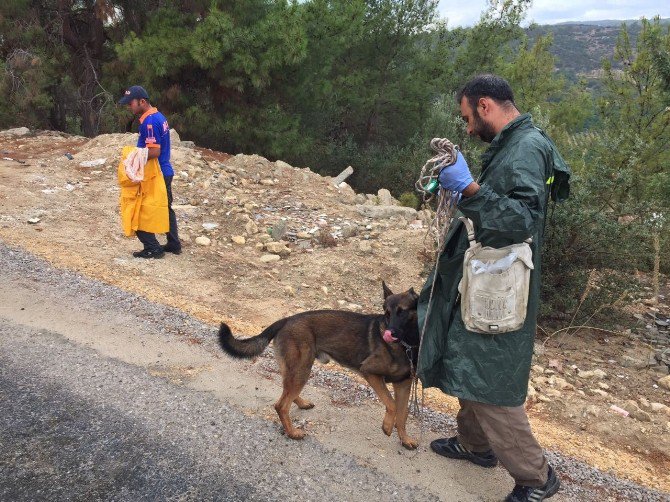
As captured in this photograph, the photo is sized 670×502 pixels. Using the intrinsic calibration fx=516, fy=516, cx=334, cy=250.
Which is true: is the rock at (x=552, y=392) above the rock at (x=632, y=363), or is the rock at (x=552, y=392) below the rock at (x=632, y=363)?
above

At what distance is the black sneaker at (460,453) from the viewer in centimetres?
308

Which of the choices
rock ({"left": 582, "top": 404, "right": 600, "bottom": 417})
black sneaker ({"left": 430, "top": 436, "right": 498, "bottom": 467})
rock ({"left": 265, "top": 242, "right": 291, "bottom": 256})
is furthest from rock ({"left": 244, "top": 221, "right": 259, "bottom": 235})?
black sneaker ({"left": 430, "top": 436, "right": 498, "bottom": 467})

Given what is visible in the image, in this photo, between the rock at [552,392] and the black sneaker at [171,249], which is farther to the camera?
the black sneaker at [171,249]

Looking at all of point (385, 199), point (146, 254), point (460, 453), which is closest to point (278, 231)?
point (146, 254)

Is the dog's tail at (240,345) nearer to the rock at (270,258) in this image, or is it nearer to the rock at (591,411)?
the rock at (591,411)

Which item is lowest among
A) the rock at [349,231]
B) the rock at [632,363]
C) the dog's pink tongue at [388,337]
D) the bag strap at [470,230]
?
the rock at [632,363]

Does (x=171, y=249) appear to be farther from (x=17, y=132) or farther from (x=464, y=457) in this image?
(x=17, y=132)

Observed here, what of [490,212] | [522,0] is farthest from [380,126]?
[490,212]

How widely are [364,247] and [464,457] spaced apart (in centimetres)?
511

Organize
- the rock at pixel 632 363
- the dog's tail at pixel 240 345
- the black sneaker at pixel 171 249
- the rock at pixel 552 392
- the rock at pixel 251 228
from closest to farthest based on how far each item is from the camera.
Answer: the dog's tail at pixel 240 345, the rock at pixel 552 392, the rock at pixel 632 363, the black sneaker at pixel 171 249, the rock at pixel 251 228

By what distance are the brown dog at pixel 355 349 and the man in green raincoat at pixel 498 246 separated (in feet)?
1.03

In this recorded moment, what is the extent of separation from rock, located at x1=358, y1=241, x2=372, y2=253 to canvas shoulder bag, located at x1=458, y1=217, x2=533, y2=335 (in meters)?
5.50

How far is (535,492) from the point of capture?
8.81ft

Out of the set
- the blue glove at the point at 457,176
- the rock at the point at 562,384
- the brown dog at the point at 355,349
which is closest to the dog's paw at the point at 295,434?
the brown dog at the point at 355,349
